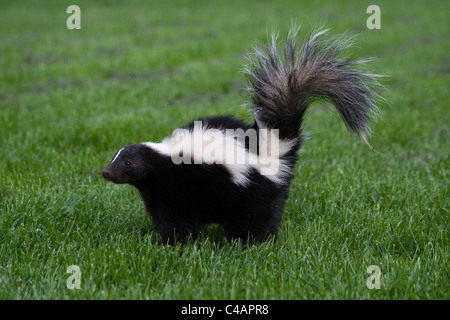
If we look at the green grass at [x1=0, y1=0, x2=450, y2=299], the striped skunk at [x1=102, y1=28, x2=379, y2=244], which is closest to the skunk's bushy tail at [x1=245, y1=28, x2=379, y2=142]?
the striped skunk at [x1=102, y1=28, x2=379, y2=244]

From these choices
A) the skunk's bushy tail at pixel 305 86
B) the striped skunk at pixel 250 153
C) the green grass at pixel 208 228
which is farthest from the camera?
the skunk's bushy tail at pixel 305 86

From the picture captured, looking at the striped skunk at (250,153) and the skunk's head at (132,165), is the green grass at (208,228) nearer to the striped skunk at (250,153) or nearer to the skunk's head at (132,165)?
the striped skunk at (250,153)

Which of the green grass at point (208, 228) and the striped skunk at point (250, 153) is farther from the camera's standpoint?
the striped skunk at point (250, 153)

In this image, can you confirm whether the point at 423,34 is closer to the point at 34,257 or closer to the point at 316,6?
the point at 316,6

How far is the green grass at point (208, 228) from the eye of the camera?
3537 mm

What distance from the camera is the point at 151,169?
4.17 meters

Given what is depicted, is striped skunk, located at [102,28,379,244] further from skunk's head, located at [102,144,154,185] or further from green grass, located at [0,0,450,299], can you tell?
green grass, located at [0,0,450,299]

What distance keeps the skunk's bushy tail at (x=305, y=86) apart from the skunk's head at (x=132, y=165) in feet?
3.01

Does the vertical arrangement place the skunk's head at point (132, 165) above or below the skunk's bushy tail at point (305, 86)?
below

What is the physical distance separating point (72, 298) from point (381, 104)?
7125 mm

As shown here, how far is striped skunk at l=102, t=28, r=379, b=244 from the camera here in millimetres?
4074

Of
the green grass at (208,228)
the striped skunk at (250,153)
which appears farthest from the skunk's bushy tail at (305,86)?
the green grass at (208,228)

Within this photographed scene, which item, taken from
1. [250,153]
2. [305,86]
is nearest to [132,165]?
[250,153]
